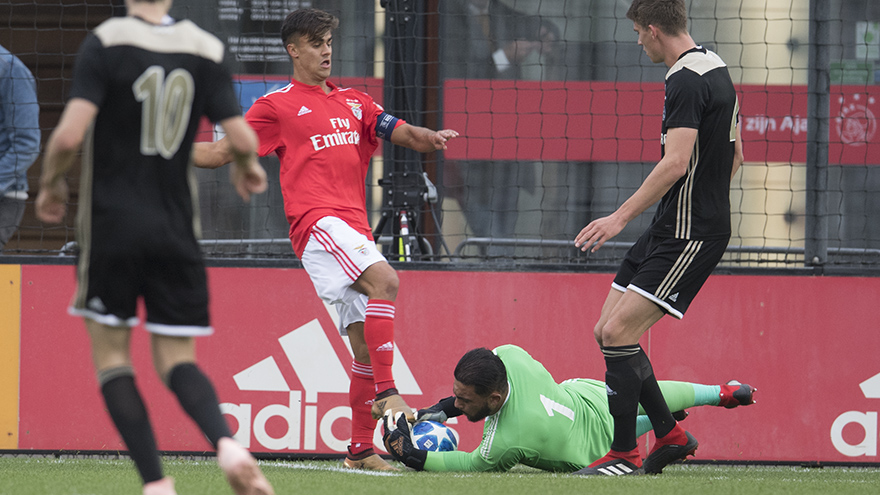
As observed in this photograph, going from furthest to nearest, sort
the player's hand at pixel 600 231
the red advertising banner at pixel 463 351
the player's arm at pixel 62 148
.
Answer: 1. the red advertising banner at pixel 463 351
2. the player's hand at pixel 600 231
3. the player's arm at pixel 62 148

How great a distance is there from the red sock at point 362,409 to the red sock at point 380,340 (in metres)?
0.37

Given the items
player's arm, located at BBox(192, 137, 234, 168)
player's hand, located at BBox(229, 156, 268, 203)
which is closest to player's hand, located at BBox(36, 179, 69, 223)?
player's hand, located at BBox(229, 156, 268, 203)

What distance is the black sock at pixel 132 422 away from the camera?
2.80 meters

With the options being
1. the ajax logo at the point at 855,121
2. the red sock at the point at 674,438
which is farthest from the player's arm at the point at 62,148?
the ajax logo at the point at 855,121

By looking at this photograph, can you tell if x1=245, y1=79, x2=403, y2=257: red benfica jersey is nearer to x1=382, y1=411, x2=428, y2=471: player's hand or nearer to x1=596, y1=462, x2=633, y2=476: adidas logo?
x1=382, y1=411, x2=428, y2=471: player's hand

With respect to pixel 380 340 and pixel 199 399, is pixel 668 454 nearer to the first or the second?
pixel 380 340

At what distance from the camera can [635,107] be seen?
22.6ft

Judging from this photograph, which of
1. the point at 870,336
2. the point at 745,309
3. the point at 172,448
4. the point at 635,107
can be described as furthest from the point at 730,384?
the point at 172,448

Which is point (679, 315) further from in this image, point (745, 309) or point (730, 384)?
point (745, 309)

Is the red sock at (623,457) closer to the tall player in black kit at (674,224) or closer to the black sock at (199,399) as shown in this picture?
the tall player in black kit at (674,224)

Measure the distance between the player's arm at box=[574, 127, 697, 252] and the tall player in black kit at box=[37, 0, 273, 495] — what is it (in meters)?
1.80

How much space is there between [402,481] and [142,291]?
1.70 metres

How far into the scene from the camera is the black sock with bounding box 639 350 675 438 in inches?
183

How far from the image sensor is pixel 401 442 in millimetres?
4582
